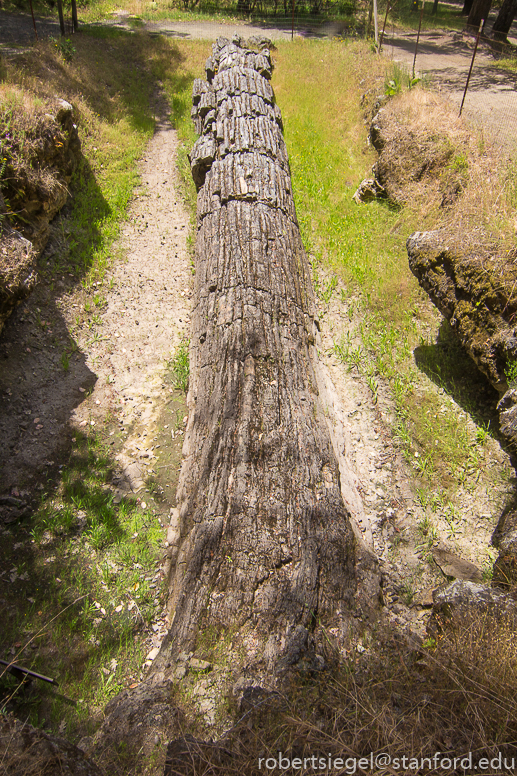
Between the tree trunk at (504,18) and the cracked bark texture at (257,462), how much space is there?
539 inches

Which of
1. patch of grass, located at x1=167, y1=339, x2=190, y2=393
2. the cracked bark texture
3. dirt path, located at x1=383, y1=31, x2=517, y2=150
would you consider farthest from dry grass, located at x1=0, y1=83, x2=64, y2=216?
dirt path, located at x1=383, y1=31, x2=517, y2=150

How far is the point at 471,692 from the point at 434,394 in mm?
3262

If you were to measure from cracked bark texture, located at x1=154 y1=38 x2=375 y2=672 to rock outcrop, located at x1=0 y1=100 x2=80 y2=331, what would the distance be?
6.19 ft

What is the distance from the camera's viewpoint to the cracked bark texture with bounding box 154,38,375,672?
10.1 ft

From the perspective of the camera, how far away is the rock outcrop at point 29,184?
15.1 feet

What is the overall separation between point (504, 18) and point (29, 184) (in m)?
16.0

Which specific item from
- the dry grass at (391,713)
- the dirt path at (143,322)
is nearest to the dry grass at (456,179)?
the dirt path at (143,322)

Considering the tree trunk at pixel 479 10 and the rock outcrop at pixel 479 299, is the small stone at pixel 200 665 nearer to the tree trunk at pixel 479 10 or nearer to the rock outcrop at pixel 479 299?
the rock outcrop at pixel 479 299

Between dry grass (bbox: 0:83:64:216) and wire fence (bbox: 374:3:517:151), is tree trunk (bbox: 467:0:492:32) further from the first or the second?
dry grass (bbox: 0:83:64:216)

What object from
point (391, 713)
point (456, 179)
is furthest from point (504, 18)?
point (391, 713)

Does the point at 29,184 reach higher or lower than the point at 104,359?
higher

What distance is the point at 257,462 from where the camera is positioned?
3.63 meters

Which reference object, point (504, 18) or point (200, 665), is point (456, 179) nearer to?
point (200, 665)

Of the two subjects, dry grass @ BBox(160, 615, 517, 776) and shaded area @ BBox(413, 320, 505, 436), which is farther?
shaded area @ BBox(413, 320, 505, 436)
